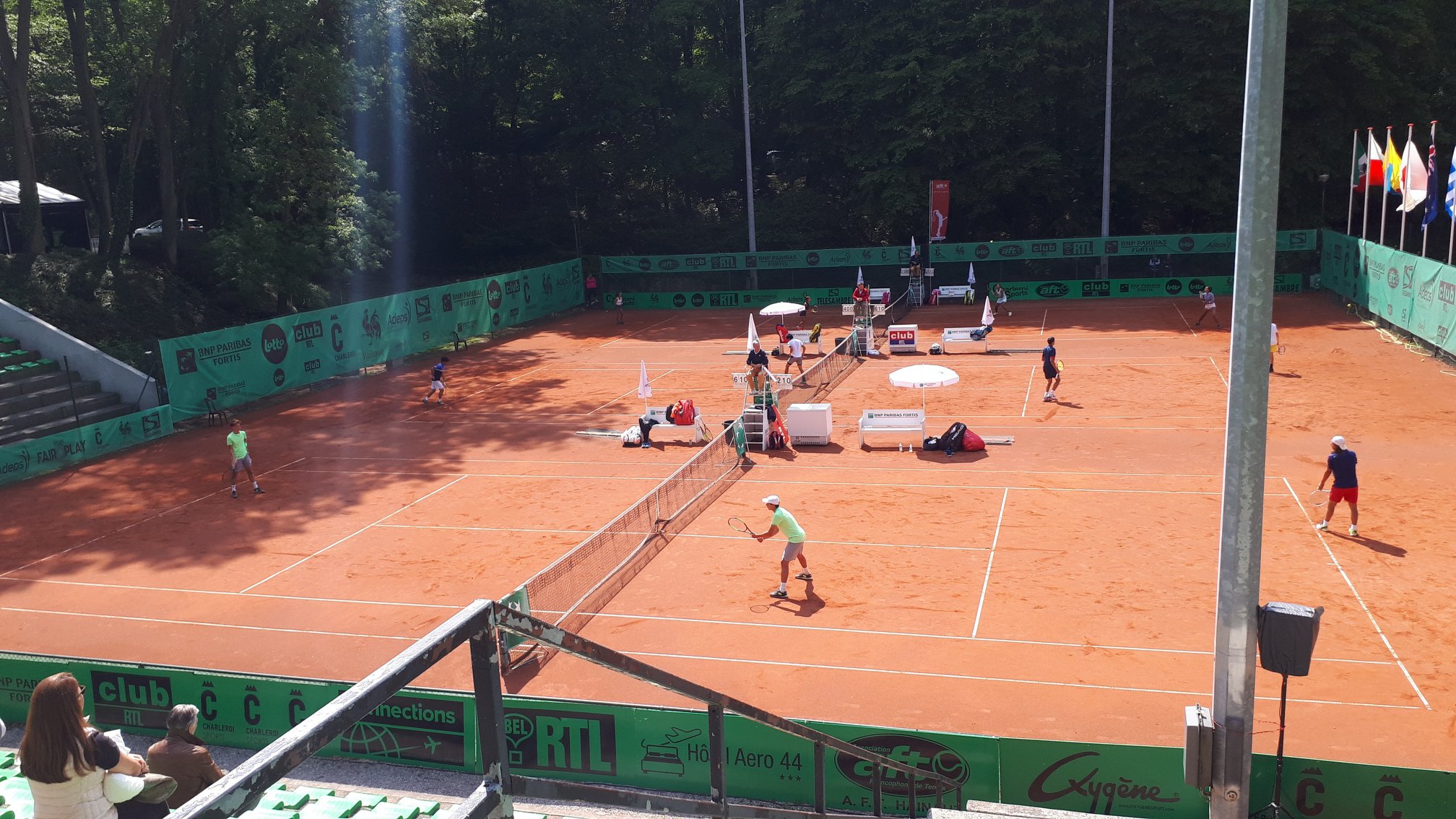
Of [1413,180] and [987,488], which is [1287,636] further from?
[1413,180]

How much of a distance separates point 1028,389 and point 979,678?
18.5m

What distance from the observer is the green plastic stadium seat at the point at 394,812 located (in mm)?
7625

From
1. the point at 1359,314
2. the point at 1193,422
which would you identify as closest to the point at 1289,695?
the point at 1193,422

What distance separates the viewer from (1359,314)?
133 ft

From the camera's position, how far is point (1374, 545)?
1741cm

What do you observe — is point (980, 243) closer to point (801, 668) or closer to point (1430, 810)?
point (801, 668)

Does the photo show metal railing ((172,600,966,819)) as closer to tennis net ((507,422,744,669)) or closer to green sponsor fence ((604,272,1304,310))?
tennis net ((507,422,744,669))

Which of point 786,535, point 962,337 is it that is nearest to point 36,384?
point 786,535

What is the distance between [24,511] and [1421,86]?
57.1 m

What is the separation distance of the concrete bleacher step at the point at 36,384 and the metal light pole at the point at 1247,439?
32512 millimetres

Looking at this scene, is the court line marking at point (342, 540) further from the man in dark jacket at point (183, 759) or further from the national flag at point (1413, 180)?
the national flag at point (1413, 180)

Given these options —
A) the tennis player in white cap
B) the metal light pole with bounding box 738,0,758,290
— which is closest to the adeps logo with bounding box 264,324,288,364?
the tennis player in white cap

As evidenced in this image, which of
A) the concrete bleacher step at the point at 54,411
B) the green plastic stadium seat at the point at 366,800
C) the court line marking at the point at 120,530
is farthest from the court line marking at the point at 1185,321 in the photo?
the green plastic stadium seat at the point at 366,800

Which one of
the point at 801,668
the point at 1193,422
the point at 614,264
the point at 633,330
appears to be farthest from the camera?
the point at 614,264
